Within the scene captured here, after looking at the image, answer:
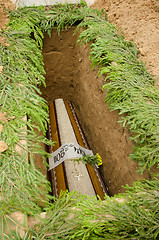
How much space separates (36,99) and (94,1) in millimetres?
1624

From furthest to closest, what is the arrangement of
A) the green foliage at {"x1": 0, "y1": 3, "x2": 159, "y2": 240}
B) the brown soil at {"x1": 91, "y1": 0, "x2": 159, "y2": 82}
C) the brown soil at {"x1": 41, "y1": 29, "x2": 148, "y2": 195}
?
the brown soil at {"x1": 91, "y1": 0, "x2": 159, "y2": 82}
the brown soil at {"x1": 41, "y1": 29, "x2": 148, "y2": 195}
the green foliage at {"x1": 0, "y1": 3, "x2": 159, "y2": 240}

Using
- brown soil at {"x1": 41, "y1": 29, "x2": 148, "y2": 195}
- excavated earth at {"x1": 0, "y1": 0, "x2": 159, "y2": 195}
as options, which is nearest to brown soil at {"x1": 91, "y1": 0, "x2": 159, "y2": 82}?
excavated earth at {"x1": 0, "y1": 0, "x2": 159, "y2": 195}

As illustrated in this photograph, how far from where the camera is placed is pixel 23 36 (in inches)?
70.1

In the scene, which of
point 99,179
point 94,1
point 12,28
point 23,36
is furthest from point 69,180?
point 94,1

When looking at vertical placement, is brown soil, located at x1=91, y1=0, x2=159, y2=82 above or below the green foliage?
above

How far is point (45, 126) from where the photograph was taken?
144cm

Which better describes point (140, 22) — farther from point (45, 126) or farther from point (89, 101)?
point (45, 126)

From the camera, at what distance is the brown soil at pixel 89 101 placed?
1.62 meters

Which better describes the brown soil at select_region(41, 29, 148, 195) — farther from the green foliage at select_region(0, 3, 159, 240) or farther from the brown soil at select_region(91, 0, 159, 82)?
the brown soil at select_region(91, 0, 159, 82)

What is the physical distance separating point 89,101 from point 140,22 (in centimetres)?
99

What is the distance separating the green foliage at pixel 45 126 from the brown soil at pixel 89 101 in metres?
0.18

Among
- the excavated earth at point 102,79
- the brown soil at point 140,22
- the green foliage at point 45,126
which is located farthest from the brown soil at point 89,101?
the brown soil at point 140,22

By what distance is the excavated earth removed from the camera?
166 centimetres

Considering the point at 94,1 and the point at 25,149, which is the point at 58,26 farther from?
the point at 25,149
